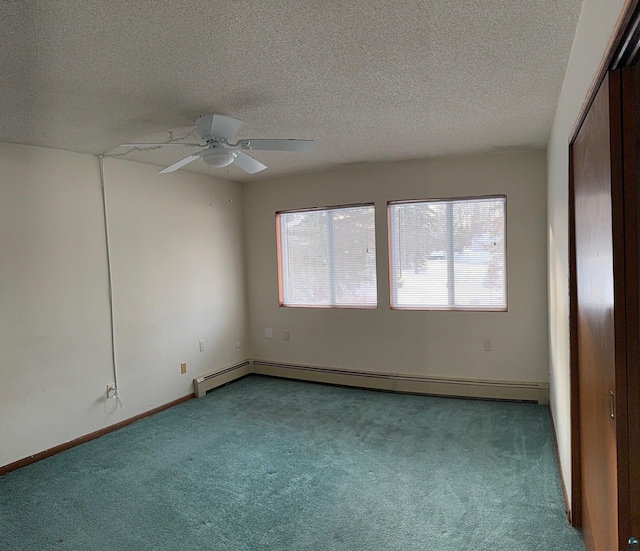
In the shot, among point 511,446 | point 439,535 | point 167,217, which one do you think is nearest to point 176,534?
point 439,535

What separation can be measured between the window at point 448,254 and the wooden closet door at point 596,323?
2.11 metres

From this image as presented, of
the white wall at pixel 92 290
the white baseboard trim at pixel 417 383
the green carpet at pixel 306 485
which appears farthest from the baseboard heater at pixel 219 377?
the green carpet at pixel 306 485

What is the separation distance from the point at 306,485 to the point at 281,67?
7.62 ft

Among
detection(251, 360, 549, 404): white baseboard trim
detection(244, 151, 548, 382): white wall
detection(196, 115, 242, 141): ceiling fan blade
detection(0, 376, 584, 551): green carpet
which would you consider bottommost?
detection(0, 376, 584, 551): green carpet

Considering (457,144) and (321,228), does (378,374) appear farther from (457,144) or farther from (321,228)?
(457,144)

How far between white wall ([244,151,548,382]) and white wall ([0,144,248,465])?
1.78ft

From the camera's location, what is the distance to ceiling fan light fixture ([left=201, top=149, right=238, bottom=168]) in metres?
2.64

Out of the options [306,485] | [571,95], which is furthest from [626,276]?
[306,485]

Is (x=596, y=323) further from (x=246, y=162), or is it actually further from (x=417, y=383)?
(x=417, y=383)

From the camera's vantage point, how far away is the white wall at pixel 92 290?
10.0ft

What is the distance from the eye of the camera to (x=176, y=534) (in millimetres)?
2191

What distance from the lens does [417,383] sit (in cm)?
425

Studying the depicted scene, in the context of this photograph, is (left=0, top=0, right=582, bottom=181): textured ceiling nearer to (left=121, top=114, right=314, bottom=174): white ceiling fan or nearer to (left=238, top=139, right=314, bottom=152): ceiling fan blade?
(left=121, top=114, right=314, bottom=174): white ceiling fan

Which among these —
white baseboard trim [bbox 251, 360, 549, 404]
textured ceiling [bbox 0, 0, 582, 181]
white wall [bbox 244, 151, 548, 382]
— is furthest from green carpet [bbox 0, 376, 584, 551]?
textured ceiling [bbox 0, 0, 582, 181]
